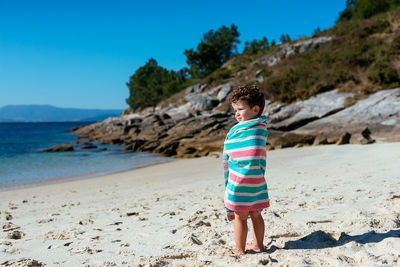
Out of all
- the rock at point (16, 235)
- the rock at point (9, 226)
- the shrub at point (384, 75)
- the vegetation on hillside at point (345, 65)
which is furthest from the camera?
the vegetation on hillside at point (345, 65)

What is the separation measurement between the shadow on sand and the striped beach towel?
540 mm

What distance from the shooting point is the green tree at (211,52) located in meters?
57.6

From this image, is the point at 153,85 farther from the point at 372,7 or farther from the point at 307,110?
the point at 307,110

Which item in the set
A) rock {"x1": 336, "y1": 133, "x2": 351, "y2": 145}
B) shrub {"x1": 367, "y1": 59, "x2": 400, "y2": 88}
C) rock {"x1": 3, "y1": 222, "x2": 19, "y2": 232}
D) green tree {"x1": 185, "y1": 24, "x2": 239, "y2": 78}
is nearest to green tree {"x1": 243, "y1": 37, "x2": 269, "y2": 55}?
green tree {"x1": 185, "y1": 24, "x2": 239, "y2": 78}

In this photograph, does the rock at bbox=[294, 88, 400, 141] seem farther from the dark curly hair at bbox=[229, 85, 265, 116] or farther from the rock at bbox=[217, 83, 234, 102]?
the rock at bbox=[217, 83, 234, 102]

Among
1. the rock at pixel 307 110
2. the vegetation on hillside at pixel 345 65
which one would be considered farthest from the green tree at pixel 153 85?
the rock at pixel 307 110

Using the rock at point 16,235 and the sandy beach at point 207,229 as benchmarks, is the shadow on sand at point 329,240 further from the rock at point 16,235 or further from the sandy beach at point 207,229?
the rock at point 16,235

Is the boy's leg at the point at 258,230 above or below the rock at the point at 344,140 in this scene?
below

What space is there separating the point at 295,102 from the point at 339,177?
56.0ft

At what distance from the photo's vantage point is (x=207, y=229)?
3.64 metres

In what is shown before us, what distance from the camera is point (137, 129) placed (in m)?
30.2

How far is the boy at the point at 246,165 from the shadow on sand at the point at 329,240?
0.35 metres

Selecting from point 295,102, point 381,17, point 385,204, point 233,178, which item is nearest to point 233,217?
point 233,178

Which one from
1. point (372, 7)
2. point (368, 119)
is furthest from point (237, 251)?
point (372, 7)
